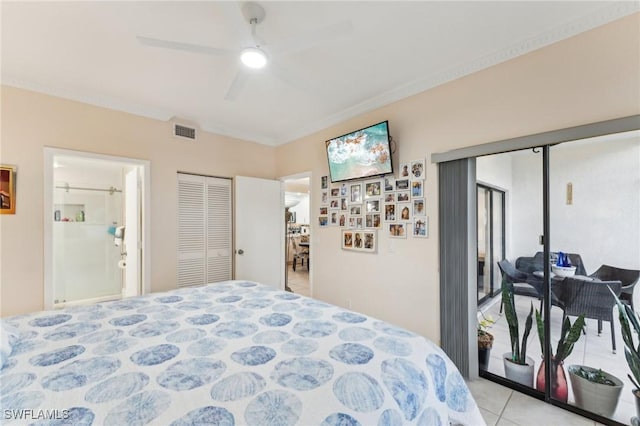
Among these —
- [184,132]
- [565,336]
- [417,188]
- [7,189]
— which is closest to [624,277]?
[565,336]

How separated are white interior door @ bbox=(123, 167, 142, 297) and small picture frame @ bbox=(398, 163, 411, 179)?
2.94m

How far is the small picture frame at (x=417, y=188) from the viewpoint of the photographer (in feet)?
8.39

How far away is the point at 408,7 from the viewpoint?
1655 millimetres

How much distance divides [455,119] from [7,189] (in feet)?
13.0

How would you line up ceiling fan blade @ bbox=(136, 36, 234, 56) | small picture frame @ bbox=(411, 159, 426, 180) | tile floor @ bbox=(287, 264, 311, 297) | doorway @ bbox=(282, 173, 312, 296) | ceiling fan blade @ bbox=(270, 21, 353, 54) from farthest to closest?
doorway @ bbox=(282, 173, 312, 296)
tile floor @ bbox=(287, 264, 311, 297)
small picture frame @ bbox=(411, 159, 426, 180)
ceiling fan blade @ bbox=(136, 36, 234, 56)
ceiling fan blade @ bbox=(270, 21, 353, 54)

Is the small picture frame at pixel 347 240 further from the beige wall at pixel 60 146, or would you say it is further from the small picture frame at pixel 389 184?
the beige wall at pixel 60 146

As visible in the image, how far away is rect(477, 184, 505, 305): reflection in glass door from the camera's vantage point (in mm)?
2436

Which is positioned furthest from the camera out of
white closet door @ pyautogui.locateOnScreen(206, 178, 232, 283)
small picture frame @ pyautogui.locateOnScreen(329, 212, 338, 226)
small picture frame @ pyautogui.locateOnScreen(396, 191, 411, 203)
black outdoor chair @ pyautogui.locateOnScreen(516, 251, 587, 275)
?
white closet door @ pyautogui.locateOnScreen(206, 178, 232, 283)

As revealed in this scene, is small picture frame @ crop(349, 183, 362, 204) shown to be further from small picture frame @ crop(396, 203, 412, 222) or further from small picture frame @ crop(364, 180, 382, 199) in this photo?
small picture frame @ crop(396, 203, 412, 222)

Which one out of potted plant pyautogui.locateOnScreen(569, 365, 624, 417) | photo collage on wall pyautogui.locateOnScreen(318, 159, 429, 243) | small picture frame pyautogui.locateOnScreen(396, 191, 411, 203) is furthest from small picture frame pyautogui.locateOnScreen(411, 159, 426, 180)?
potted plant pyautogui.locateOnScreen(569, 365, 624, 417)

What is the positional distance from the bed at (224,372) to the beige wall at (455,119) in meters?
1.22

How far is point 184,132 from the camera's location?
3.40 m

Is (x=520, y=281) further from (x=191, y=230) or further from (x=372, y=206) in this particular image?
(x=191, y=230)

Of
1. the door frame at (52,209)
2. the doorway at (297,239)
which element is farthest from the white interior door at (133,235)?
the doorway at (297,239)
